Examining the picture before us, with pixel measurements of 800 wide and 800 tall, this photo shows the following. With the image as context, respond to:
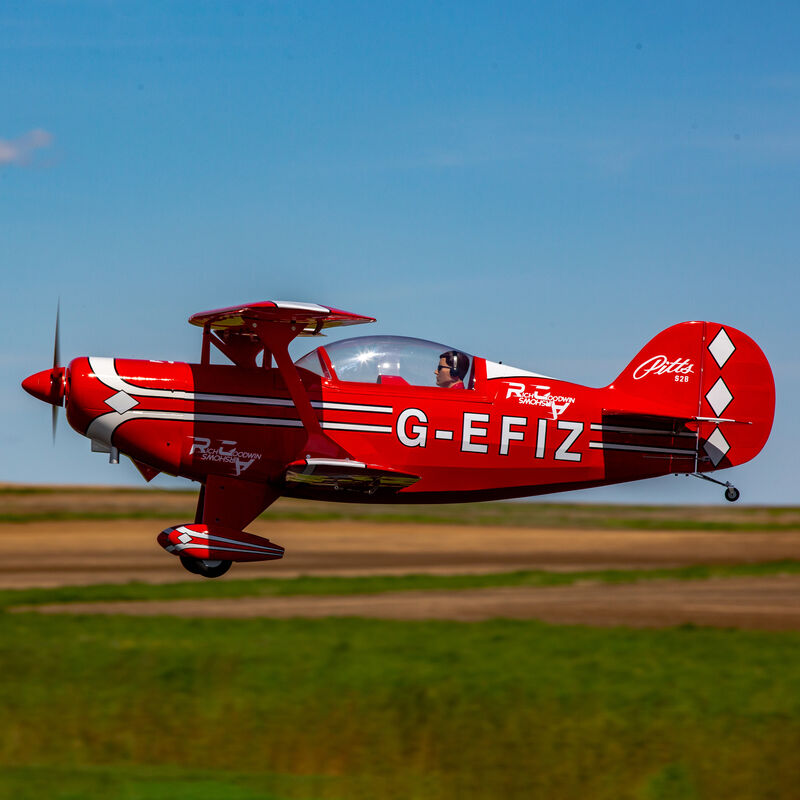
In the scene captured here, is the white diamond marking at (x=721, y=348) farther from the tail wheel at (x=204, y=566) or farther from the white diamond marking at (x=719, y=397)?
the tail wheel at (x=204, y=566)

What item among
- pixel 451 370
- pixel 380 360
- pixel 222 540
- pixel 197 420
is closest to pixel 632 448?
pixel 451 370

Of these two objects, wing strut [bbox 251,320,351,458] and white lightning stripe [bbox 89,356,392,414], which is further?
white lightning stripe [bbox 89,356,392,414]

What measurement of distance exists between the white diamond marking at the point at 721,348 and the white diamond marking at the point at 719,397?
0.25m

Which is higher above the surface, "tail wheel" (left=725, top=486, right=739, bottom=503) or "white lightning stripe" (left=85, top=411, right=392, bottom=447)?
"white lightning stripe" (left=85, top=411, right=392, bottom=447)

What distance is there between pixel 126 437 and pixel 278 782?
189 meters

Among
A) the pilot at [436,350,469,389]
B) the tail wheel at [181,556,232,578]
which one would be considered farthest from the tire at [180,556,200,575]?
the pilot at [436,350,469,389]

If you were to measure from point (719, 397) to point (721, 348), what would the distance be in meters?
0.63

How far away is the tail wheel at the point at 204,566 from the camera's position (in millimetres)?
11992

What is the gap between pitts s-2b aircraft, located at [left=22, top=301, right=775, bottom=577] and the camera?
12234 mm

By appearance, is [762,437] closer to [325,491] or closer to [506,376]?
[506,376]

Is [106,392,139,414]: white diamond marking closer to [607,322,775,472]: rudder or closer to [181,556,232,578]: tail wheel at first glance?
[181,556,232,578]: tail wheel

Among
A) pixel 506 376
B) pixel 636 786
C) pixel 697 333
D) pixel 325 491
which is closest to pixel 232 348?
pixel 325 491

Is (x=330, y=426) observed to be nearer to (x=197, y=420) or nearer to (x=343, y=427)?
(x=343, y=427)

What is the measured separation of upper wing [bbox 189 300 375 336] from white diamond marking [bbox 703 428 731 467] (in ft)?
14.2
